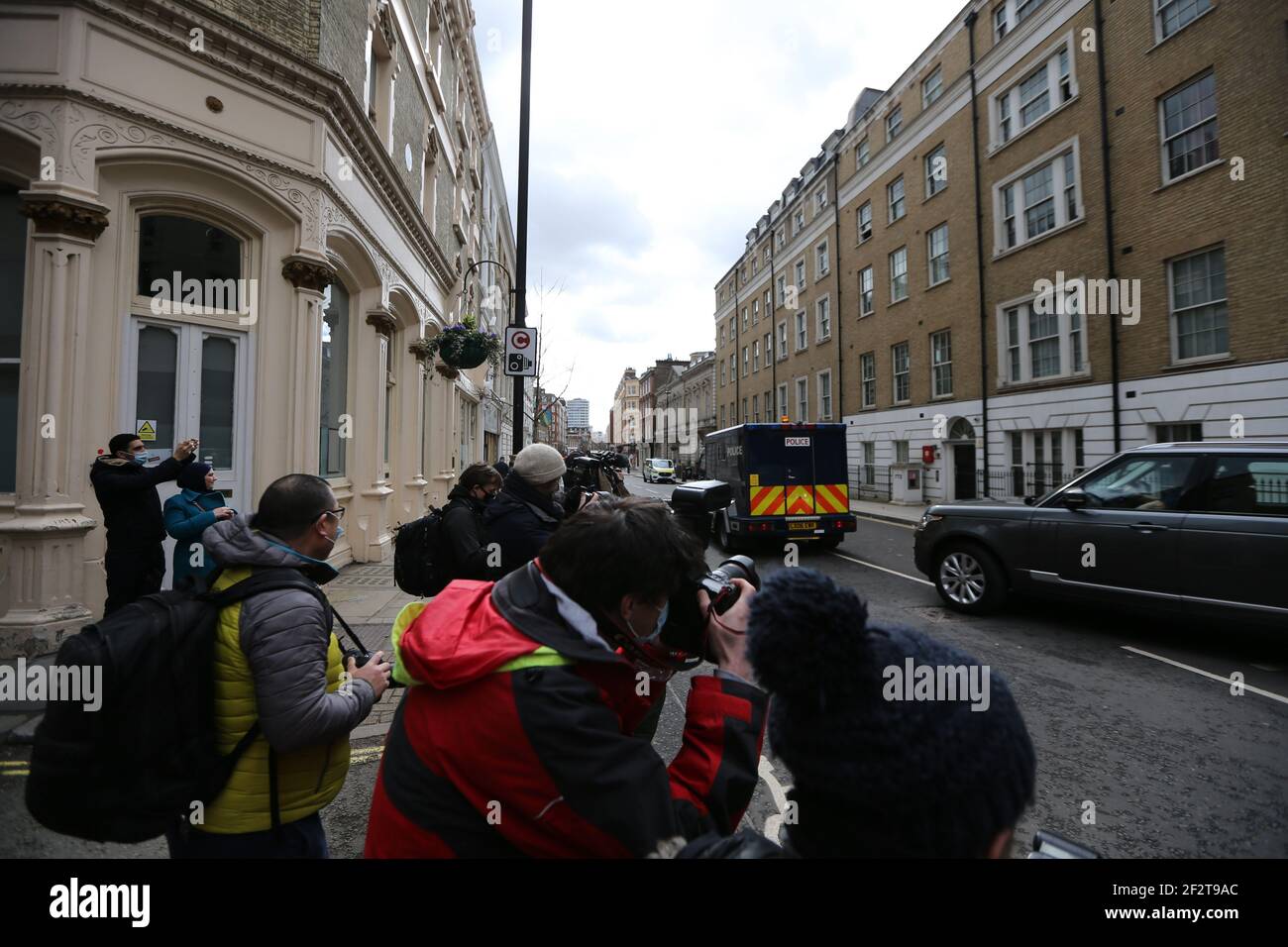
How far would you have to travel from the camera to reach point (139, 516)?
4375 millimetres

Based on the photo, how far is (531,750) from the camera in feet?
3.38

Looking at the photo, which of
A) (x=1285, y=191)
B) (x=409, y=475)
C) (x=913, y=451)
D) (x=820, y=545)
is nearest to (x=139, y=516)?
(x=409, y=475)

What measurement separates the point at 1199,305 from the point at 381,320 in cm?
1683

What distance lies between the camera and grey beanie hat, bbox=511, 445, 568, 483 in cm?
352

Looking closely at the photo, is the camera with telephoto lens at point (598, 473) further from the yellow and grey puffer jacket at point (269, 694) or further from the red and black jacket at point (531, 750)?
the red and black jacket at point (531, 750)

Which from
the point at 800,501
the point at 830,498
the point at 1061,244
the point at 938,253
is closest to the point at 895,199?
the point at 938,253

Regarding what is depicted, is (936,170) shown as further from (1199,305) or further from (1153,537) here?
(1153,537)

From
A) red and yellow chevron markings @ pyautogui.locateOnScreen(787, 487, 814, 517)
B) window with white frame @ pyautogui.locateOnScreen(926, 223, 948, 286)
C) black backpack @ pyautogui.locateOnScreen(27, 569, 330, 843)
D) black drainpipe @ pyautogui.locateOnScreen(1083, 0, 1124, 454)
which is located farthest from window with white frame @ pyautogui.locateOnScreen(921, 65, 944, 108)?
black backpack @ pyautogui.locateOnScreen(27, 569, 330, 843)

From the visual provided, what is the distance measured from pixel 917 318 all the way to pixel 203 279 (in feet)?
69.5

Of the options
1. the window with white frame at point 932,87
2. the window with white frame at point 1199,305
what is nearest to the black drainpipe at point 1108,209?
the window with white frame at point 1199,305

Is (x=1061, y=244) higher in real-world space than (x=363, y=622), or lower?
higher

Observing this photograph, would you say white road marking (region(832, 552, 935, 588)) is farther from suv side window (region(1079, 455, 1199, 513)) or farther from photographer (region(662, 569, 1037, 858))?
photographer (region(662, 569, 1037, 858))

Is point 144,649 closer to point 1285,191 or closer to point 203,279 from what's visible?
point 203,279

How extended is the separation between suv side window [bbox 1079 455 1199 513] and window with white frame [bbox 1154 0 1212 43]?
13734 millimetres
